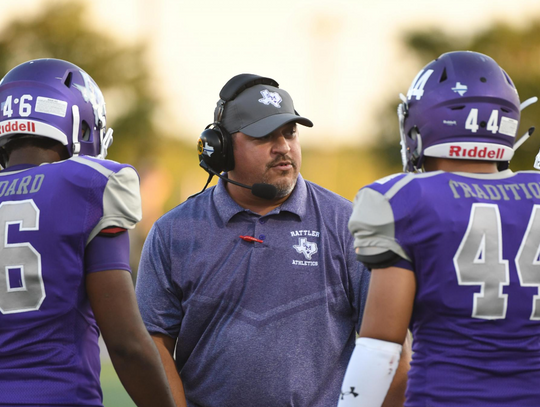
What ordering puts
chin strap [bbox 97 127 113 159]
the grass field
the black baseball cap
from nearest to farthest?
chin strap [bbox 97 127 113 159] < the black baseball cap < the grass field

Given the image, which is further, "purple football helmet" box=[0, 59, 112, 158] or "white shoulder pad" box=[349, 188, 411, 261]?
"purple football helmet" box=[0, 59, 112, 158]

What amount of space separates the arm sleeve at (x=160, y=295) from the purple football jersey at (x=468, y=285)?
46.3 inches

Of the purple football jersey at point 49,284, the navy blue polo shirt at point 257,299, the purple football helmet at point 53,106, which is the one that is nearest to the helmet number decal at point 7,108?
the purple football helmet at point 53,106

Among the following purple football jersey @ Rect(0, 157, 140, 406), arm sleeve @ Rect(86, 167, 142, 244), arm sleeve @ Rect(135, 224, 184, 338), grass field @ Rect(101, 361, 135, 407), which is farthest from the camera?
grass field @ Rect(101, 361, 135, 407)

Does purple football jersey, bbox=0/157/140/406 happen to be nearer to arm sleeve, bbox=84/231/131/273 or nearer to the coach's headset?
arm sleeve, bbox=84/231/131/273

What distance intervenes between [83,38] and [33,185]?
21963 mm

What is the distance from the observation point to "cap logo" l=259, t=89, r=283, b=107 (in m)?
3.50

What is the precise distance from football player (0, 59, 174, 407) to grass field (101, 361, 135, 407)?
529 centimetres

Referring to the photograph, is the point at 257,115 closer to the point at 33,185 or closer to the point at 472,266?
the point at 33,185

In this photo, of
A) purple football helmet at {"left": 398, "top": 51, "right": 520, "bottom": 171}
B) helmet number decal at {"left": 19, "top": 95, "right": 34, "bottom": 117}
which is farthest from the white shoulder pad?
helmet number decal at {"left": 19, "top": 95, "right": 34, "bottom": 117}

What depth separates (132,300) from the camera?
261 cm

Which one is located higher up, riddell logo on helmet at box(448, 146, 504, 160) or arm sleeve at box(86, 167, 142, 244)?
riddell logo on helmet at box(448, 146, 504, 160)

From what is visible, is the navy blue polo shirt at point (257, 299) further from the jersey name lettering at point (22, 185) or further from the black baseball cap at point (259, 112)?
the jersey name lettering at point (22, 185)

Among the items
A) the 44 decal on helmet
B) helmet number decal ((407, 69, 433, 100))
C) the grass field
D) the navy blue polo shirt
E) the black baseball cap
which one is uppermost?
the black baseball cap
